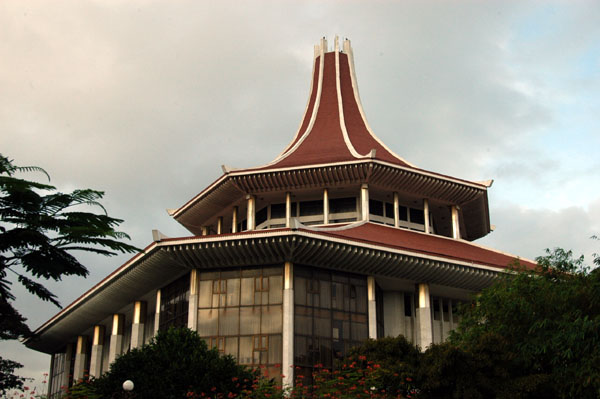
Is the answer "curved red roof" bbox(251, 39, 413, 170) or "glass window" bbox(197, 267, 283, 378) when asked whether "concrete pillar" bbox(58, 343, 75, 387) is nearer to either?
"curved red roof" bbox(251, 39, 413, 170)

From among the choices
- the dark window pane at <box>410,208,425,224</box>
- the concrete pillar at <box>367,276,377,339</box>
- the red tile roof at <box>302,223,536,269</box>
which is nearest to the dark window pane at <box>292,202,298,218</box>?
the red tile roof at <box>302,223,536,269</box>

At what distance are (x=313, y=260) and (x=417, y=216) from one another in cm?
1108

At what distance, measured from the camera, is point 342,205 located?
42.0 meters

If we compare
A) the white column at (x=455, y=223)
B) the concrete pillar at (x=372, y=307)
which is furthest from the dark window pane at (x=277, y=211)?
the white column at (x=455, y=223)

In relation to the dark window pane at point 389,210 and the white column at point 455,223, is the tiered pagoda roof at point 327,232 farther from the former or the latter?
the dark window pane at point 389,210

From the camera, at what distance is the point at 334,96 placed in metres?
49.8

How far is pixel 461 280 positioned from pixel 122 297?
18.5 m

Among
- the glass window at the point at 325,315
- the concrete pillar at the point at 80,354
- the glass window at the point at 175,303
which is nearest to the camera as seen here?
the glass window at the point at 325,315

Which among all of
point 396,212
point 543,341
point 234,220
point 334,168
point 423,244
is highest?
point 334,168

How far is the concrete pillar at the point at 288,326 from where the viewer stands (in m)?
32.3

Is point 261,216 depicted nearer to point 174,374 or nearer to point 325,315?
point 325,315

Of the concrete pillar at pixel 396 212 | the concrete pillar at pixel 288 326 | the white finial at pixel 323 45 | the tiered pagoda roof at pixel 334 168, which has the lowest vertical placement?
the concrete pillar at pixel 288 326

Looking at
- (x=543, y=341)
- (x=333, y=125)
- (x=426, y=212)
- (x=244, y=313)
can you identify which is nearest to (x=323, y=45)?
(x=333, y=125)

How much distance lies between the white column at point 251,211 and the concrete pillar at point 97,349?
1389 centimetres
